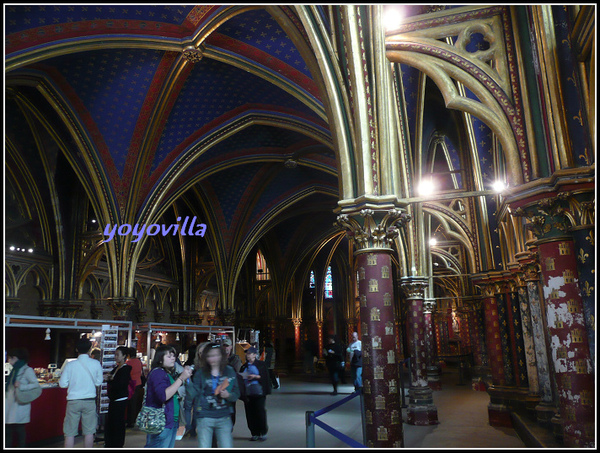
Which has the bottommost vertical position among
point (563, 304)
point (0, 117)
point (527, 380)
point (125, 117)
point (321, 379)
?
point (321, 379)

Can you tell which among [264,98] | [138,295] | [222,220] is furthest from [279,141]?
[138,295]

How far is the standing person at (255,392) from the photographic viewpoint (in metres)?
6.20

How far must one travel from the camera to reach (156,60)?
10258 mm

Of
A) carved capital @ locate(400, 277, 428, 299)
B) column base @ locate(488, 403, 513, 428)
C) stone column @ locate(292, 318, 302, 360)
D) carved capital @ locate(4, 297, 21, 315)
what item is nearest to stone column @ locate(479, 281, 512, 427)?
column base @ locate(488, 403, 513, 428)

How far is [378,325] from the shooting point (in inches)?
215

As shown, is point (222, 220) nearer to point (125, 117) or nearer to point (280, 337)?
point (125, 117)

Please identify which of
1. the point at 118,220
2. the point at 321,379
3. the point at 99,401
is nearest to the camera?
the point at 99,401

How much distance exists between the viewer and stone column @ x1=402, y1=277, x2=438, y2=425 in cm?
887

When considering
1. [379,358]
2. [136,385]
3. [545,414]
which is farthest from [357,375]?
[379,358]

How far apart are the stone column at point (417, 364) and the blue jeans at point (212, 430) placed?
6141mm

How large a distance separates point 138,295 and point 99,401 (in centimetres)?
1082

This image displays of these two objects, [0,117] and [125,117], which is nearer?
[0,117]

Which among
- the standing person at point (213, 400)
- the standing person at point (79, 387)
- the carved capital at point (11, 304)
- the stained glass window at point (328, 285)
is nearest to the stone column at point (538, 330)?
the standing person at point (213, 400)

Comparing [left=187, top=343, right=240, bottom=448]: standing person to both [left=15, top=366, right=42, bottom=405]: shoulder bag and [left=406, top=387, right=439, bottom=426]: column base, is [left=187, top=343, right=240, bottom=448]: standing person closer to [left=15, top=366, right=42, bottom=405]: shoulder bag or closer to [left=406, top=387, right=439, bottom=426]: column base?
[left=15, top=366, right=42, bottom=405]: shoulder bag
